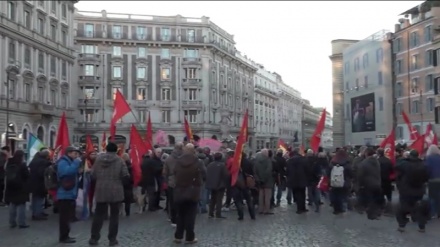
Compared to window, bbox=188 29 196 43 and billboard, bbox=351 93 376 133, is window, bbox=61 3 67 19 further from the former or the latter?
billboard, bbox=351 93 376 133

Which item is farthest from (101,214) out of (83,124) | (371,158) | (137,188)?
(83,124)

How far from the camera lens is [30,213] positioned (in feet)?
50.0

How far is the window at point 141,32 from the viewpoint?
73.2m

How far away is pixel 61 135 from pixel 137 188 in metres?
2.48

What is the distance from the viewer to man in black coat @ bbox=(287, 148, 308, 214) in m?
Answer: 15.0

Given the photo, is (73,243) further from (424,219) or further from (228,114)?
(228,114)

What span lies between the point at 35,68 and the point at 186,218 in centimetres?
4395

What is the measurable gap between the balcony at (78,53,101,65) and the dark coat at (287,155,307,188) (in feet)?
197

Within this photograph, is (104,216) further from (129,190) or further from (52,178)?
(129,190)

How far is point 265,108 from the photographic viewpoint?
10600 centimetres

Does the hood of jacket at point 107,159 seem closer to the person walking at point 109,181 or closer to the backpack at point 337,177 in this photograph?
the person walking at point 109,181

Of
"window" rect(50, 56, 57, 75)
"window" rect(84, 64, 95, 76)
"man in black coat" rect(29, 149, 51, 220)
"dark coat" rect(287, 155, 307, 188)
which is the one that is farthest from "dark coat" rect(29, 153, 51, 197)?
"window" rect(84, 64, 95, 76)

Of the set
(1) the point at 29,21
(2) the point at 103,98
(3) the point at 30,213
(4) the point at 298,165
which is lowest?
(3) the point at 30,213

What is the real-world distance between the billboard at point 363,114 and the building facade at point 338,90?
1028 centimetres
